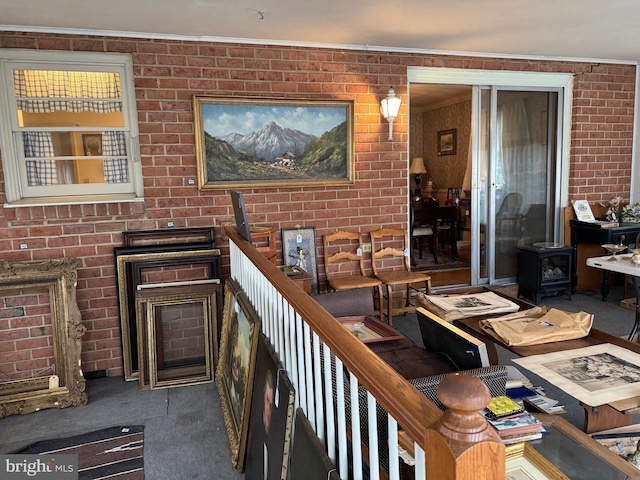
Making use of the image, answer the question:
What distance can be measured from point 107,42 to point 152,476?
2.89m

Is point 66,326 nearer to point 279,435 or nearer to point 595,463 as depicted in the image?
point 279,435

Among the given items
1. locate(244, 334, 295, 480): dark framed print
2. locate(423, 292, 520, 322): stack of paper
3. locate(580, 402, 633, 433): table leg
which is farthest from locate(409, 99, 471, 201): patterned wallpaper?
locate(244, 334, 295, 480): dark framed print

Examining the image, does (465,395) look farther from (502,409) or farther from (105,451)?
(105,451)

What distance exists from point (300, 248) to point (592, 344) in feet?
7.66

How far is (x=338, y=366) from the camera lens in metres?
1.26

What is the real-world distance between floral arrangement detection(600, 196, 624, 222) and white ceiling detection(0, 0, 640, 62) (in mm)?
1605

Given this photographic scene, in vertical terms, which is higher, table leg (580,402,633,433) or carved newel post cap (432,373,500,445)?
carved newel post cap (432,373,500,445)

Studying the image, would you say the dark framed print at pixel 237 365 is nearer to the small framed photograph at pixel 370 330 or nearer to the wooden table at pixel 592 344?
the small framed photograph at pixel 370 330

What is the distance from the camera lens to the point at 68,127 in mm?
3408

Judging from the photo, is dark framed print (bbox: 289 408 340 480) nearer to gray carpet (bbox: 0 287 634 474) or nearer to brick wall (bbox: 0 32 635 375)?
gray carpet (bbox: 0 287 634 474)

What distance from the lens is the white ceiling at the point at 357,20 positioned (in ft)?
9.45

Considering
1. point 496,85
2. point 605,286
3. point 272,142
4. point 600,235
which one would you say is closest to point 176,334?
point 272,142

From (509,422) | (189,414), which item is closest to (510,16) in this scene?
(509,422)

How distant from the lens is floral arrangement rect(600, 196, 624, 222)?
483cm
